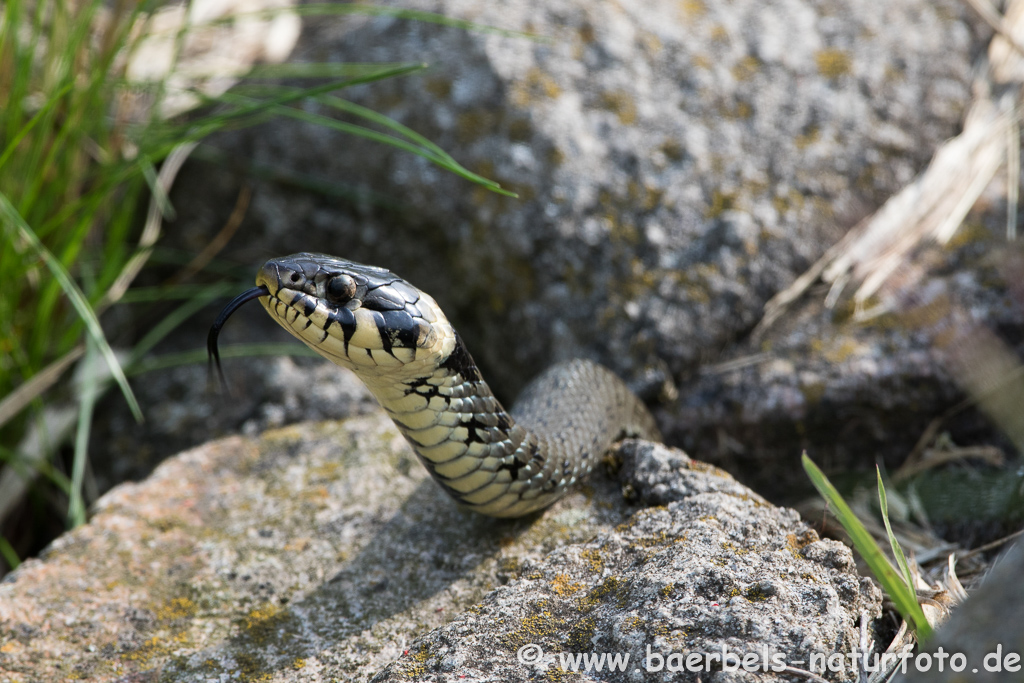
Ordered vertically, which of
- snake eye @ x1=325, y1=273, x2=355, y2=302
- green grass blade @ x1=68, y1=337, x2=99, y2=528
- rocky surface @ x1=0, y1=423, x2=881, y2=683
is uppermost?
snake eye @ x1=325, y1=273, x2=355, y2=302

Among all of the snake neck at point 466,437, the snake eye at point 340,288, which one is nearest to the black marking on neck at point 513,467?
the snake neck at point 466,437

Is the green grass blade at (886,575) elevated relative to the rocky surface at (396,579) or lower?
elevated

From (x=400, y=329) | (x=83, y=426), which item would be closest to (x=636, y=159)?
(x=400, y=329)

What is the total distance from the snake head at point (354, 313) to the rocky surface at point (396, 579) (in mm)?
658

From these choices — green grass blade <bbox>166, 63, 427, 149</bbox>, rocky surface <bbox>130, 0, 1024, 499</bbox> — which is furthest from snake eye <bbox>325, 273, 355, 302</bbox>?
rocky surface <bbox>130, 0, 1024, 499</bbox>

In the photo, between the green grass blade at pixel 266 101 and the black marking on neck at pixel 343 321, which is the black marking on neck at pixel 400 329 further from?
the green grass blade at pixel 266 101

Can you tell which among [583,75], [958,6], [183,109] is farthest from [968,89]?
[183,109]

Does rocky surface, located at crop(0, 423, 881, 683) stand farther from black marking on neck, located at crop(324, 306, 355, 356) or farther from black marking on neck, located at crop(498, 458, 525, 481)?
black marking on neck, located at crop(324, 306, 355, 356)

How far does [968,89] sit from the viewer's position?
3.50 meters

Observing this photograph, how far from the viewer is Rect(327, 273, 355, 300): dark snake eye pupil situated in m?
2.23

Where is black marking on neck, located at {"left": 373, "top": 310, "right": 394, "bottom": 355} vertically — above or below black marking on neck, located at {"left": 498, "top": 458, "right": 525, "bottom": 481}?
above

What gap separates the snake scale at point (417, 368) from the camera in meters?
2.20

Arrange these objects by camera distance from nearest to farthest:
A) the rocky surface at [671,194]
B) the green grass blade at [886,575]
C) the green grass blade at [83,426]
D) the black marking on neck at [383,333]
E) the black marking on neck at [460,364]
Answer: the green grass blade at [886,575] → the black marking on neck at [383,333] → the black marking on neck at [460,364] → the green grass blade at [83,426] → the rocky surface at [671,194]

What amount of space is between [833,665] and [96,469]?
3.12 meters
